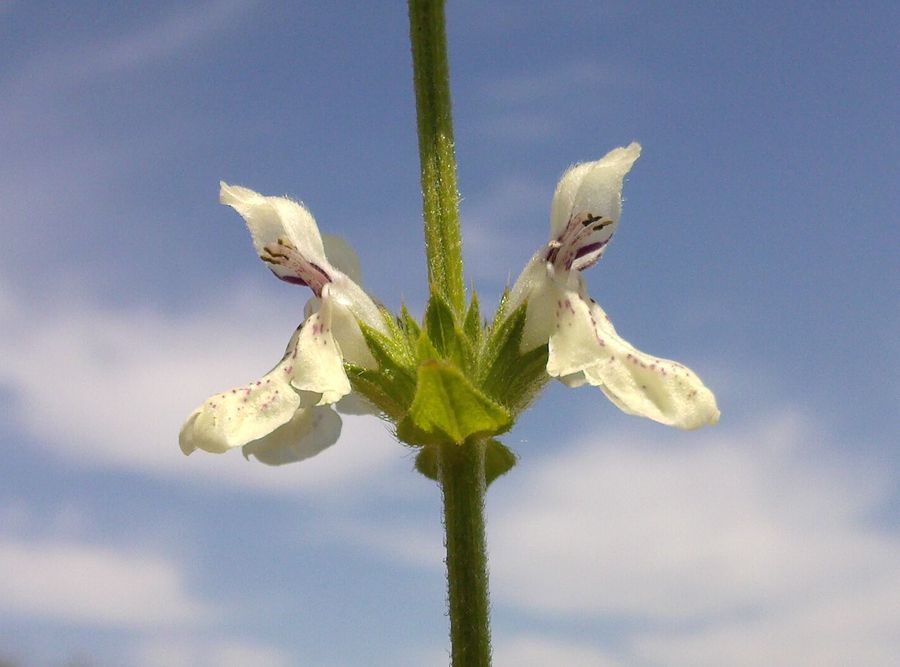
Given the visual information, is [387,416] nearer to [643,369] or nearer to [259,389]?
[259,389]

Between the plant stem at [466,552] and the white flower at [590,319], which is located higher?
the white flower at [590,319]

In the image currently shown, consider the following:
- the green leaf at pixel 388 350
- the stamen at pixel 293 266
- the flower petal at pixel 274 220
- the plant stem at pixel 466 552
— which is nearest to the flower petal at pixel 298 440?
the stamen at pixel 293 266

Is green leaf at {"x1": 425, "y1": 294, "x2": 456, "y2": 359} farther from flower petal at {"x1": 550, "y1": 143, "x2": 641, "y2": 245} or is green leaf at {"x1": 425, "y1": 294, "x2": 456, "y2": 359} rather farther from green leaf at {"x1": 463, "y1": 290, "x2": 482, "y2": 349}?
flower petal at {"x1": 550, "y1": 143, "x2": 641, "y2": 245}

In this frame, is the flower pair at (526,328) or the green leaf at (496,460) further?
the green leaf at (496,460)

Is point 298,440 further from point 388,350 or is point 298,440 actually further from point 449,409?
point 449,409

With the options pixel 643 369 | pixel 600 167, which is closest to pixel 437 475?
pixel 643 369

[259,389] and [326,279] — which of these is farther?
[326,279]

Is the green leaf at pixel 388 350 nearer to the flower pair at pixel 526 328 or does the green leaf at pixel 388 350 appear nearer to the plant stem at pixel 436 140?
the flower pair at pixel 526 328
